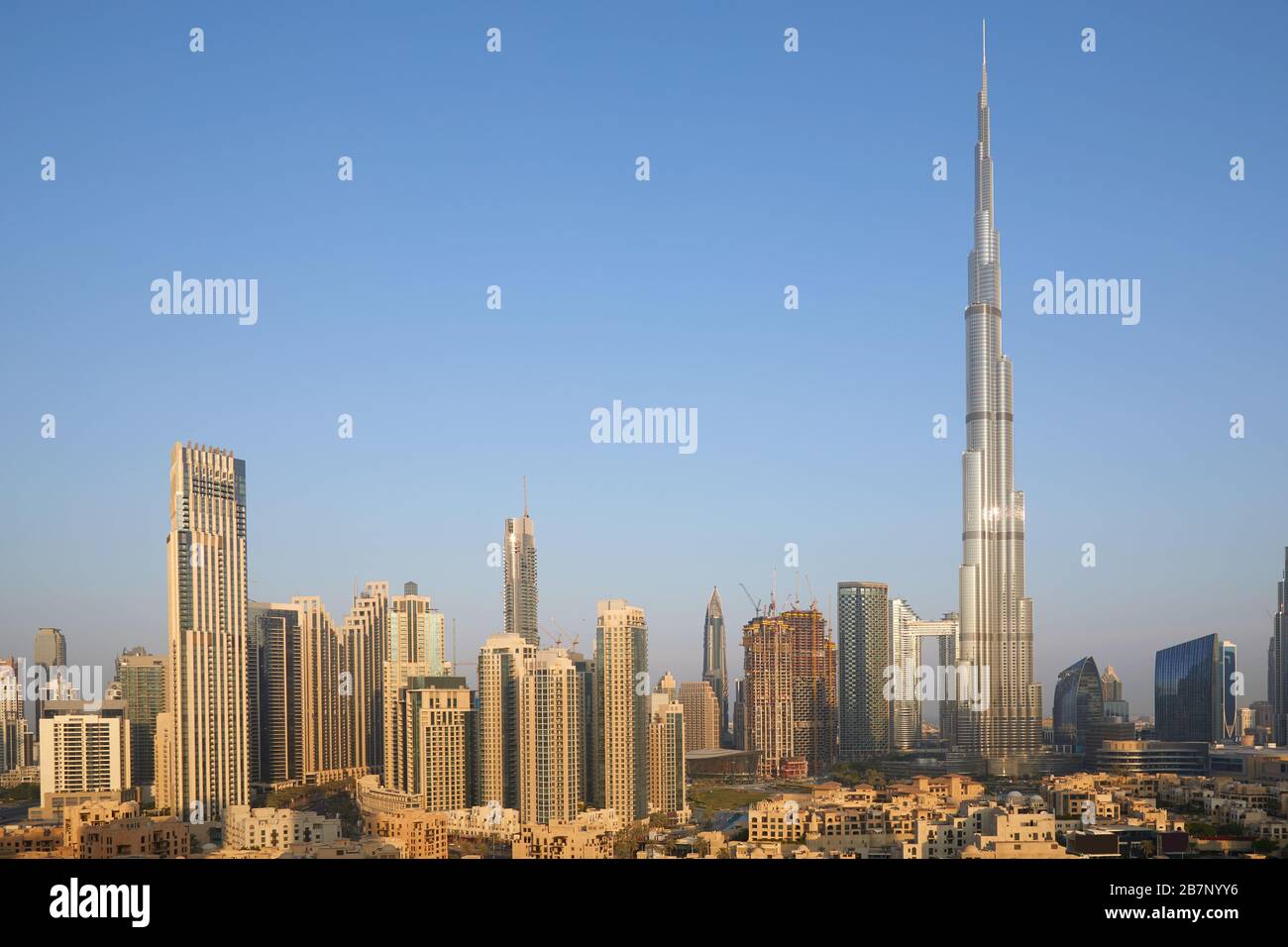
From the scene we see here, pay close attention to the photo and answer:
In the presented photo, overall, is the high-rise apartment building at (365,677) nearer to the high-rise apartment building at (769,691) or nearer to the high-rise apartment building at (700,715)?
the high-rise apartment building at (700,715)

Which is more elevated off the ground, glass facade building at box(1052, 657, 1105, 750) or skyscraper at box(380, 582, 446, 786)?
skyscraper at box(380, 582, 446, 786)

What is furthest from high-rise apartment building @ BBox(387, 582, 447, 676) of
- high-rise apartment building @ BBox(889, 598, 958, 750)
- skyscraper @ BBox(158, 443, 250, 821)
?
high-rise apartment building @ BBox(889, 598, 958, 750)

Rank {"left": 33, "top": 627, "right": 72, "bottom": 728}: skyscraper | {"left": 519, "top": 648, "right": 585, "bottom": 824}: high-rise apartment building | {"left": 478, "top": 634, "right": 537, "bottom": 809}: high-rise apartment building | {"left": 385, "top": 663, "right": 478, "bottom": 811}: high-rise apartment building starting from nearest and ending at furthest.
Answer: {"left": 519, "top": 648, "right": 585, "bottom": 824}: high-rise apartment building
{"left": 478, "top": 634, "right": 537, "bottom": 809}: high-rise apartment building
{"left": 385, "top": 663, "right": 478, "bottom": 811}: high-rise apartment building
{"left": 33, "top": 627, "right": 72, "bottom": 728}: skyscraper

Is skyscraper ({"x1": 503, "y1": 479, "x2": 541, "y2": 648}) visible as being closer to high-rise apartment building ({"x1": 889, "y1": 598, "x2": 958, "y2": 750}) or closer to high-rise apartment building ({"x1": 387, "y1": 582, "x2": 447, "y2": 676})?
high-rise apartment building ({"x1": 387, "y1": 582, "x2": 447, "y2": 676})

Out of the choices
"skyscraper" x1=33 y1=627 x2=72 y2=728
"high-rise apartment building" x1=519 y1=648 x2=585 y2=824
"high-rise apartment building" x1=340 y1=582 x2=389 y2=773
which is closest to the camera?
"high-rise apartment building" x1=519 y1=648 x2=585 y2=824

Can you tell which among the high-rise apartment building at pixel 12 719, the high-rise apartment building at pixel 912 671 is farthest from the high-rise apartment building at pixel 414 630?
the high-rise apartment building at pixel 912 671
